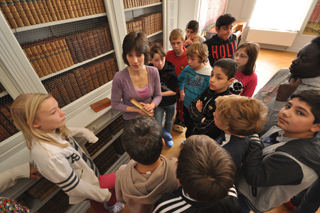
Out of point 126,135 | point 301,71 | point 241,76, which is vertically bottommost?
point 241,76

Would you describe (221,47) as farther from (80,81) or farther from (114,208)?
(114,208)

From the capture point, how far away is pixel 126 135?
2.50ft

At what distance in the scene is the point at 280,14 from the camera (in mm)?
4926

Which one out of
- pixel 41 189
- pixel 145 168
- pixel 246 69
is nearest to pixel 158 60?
pixel 246 69

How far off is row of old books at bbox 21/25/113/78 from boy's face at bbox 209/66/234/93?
1.35 meters

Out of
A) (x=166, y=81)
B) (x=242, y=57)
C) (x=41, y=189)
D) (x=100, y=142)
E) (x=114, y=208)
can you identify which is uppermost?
(x=242, y=57)

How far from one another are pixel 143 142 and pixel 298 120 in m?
0.83

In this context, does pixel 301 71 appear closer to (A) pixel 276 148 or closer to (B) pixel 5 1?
(A) pixel 276 148

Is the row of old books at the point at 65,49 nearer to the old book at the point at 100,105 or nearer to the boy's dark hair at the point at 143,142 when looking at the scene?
the old book at the point at 100,105

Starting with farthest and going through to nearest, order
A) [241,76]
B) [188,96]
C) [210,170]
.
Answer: [188,96] < [241,76] < [210,170]

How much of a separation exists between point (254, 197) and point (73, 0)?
86.1 inches

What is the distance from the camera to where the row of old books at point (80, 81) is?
1408 mm

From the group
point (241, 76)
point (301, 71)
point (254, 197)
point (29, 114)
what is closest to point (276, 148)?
point (254, 197)

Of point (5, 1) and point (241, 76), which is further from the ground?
point (5, 1)
